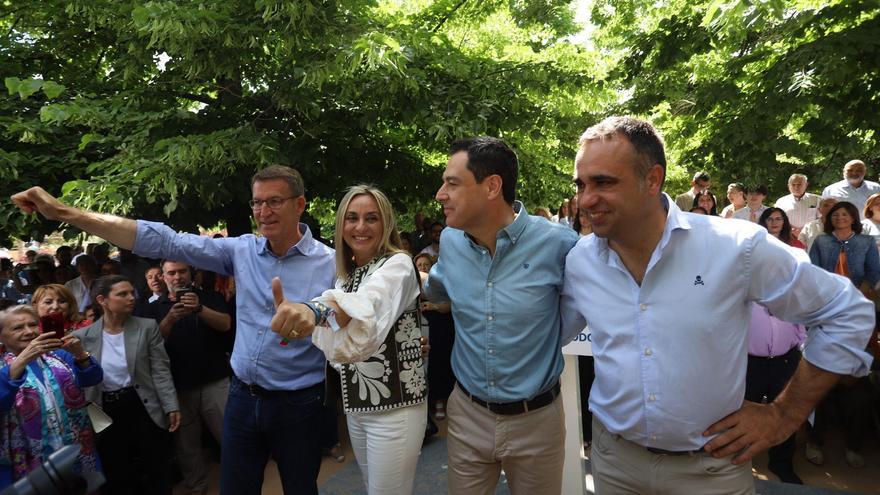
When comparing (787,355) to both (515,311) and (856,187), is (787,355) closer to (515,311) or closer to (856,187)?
(515,311)

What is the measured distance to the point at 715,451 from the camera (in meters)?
1.90

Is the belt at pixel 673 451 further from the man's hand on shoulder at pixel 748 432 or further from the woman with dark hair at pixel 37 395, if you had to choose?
the woman with dark hair at pixel 37 395

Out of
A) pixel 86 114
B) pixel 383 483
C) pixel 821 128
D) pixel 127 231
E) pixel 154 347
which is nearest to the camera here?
pixel 383 483

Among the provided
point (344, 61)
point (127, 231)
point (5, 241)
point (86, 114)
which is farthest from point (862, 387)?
point (5, 241)

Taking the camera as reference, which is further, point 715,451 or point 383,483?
point 383,483

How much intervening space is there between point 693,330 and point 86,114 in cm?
563

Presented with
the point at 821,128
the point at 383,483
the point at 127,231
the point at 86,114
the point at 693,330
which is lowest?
the point at 383,483

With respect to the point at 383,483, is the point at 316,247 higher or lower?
higher

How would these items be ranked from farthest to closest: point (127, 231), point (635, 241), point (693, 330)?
1. point (127, 231)
2. point (635, 241)
3. point (693, 330)

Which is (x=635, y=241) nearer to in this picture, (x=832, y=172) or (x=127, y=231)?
(x=127, y=231)

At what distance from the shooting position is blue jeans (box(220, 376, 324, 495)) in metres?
2.94

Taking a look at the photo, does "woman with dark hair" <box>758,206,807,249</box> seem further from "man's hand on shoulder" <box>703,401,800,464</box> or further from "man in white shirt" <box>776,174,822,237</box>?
"man's hand on shoulder" <box>703,401,800,464</box>

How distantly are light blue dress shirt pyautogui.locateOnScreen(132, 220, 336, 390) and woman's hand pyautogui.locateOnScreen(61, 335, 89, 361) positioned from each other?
1100 mm

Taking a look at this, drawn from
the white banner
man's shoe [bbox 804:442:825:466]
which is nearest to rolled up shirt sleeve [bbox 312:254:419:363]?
the white banner
